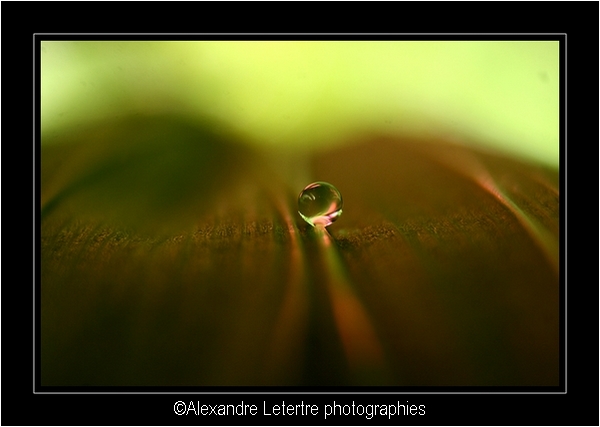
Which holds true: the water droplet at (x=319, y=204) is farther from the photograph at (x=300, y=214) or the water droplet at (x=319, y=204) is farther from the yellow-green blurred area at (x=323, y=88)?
the yellow-green blurred area at (x=323, y=88)

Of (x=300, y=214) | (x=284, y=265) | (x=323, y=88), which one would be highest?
(x=323, y=88)

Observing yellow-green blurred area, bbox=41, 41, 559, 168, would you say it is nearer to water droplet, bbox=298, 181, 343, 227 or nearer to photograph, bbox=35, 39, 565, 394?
photograph, bbox=35, 39, 565, 394

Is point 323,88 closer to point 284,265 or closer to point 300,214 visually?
point 300,214

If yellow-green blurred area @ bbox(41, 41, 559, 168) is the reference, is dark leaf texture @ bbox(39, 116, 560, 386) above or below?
below

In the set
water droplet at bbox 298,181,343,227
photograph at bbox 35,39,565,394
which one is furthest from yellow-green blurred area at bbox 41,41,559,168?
water droplet at bbox 298,181,343,227

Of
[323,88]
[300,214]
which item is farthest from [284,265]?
[323,88]

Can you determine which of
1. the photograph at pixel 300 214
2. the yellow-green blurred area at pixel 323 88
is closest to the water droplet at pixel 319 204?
the photograph at pixel 300 214
